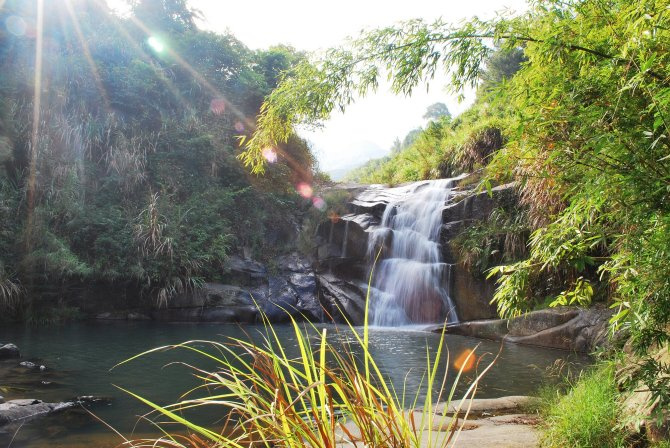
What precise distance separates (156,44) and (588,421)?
62.5ft

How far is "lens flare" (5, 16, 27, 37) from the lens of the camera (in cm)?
1438

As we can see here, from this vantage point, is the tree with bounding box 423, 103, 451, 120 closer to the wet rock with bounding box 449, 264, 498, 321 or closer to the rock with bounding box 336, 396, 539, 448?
the wet rock with bounding box 449, 264, 498, 321

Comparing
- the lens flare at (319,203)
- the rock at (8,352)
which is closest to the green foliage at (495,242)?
the lens flare at (319,203)

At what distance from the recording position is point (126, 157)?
14.5 m

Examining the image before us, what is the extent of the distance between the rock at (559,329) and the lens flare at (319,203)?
7377 millimetres

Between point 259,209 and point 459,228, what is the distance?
7.15 meters

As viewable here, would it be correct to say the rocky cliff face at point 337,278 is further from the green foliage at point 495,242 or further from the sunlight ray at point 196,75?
the sunlight ray at point 196,75

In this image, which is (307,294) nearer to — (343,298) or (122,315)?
(343,298)

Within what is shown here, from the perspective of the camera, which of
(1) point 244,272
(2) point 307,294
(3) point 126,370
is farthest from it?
(1) point 244,272

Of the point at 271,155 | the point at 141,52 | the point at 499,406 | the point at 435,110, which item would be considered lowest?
the point at 499,406

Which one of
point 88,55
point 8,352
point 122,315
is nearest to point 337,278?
point 122,315

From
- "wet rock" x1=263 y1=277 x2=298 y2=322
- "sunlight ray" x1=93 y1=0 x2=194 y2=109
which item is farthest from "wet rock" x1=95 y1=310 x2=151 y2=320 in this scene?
"sunlight ray" x1=93 y1=0 x2=194 y2=109

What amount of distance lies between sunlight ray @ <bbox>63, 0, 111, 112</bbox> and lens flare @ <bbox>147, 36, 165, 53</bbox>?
2682 millimetres

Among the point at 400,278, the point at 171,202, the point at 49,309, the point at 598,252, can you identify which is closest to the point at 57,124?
the point at 171,202
